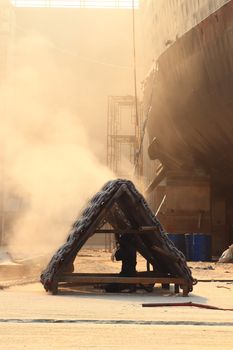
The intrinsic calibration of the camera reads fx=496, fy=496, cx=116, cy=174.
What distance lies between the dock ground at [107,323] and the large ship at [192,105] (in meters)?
10.4

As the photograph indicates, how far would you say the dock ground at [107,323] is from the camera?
3.59 metres

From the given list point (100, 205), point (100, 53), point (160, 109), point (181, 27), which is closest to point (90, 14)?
point (100, 53)

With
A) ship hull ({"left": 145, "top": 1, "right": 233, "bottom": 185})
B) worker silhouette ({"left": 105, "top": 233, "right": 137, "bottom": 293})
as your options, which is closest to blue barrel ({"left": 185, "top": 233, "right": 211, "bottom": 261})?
ship hull ({"left": 145, "top": 1, "right": 233, "bottom": 185})

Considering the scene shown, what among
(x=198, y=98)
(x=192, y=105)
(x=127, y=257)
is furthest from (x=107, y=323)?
(x=192, y=105)

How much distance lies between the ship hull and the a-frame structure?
915 cm

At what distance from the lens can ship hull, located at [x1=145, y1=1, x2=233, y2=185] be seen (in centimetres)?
1534

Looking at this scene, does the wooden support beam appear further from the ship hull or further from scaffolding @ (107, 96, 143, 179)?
scaffolding @ (107, 96, 143, 179)

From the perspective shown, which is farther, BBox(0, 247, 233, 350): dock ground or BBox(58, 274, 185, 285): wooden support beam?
BBox(58, 274, 185, 285): wooden support beam

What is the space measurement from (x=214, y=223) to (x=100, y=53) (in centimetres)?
2208

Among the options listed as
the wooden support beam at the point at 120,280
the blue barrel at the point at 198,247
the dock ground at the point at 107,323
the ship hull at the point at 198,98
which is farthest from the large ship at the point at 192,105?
the dock ground at the point at 107,323

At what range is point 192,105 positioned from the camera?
17.9 m

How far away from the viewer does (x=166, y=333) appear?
4.02 meters

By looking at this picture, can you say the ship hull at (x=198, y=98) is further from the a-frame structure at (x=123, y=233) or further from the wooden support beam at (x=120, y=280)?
the wooden support beam at (x=120, y=280)

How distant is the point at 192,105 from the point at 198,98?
0.57m
